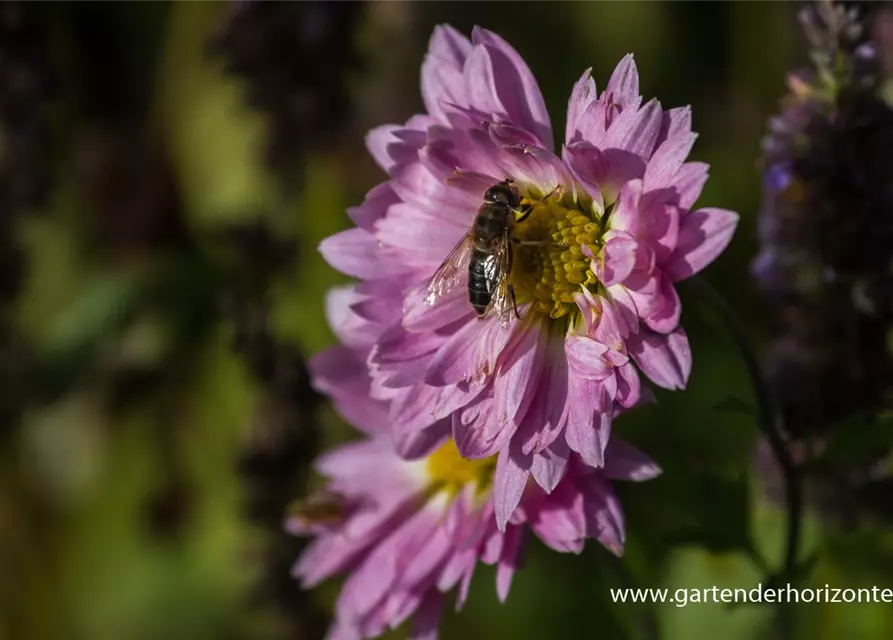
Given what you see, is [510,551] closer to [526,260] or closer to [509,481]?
[509,481]

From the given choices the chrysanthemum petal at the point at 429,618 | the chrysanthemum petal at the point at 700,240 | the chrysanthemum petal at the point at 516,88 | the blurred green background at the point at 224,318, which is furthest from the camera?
the blurred green background at the point at 224,318

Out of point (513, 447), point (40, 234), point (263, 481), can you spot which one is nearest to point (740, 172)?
point (263, 481)

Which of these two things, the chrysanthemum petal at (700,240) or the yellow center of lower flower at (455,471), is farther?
the yellow center of lower flower at (455,471)

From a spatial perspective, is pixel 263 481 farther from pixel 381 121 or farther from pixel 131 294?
pixel 381 121

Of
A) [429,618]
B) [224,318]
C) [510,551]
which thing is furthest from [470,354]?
[224,318]

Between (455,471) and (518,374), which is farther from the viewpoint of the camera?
(455,471)

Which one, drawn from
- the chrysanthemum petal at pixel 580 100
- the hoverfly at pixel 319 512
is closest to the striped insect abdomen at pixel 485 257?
the chrysanthemum petal at pixel 580 100

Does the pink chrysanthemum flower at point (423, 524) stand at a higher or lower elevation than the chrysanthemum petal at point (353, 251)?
lower

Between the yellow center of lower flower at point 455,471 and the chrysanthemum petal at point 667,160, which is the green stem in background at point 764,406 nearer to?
the chrysanthemum petal at point 667,160
